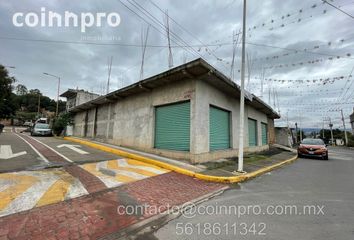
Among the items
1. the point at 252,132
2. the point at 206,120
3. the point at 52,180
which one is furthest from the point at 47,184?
the point at 252,132

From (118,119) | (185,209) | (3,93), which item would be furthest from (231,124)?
(3,93)

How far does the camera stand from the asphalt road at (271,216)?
331 centimetres

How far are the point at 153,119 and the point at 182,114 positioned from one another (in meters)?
2.17

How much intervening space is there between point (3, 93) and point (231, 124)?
1017 inches

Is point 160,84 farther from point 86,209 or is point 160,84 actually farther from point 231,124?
point 86,209

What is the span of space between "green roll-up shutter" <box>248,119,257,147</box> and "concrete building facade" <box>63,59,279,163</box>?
4.27ft

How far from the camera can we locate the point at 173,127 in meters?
10.3

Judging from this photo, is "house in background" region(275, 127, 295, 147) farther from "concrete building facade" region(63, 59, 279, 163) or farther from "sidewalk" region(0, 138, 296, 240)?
"sidewalk" region(0, 138, 296, 240)

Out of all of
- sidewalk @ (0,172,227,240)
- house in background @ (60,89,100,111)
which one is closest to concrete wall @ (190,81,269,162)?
sidewalk @ (0,172,227,240)

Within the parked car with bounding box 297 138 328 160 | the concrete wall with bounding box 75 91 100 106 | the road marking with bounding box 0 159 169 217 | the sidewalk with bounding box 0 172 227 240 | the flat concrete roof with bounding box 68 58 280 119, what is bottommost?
the sidewalk with bounding box 0 172 227 240

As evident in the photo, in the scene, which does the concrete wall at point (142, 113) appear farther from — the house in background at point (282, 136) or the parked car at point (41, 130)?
the house in background at point (282, 136)

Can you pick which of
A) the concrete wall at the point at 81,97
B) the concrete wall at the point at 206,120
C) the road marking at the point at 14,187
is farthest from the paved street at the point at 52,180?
the concrete wall at the point at 81,97

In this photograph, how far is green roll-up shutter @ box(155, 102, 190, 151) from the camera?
9.59 m

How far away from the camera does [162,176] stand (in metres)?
6.84
